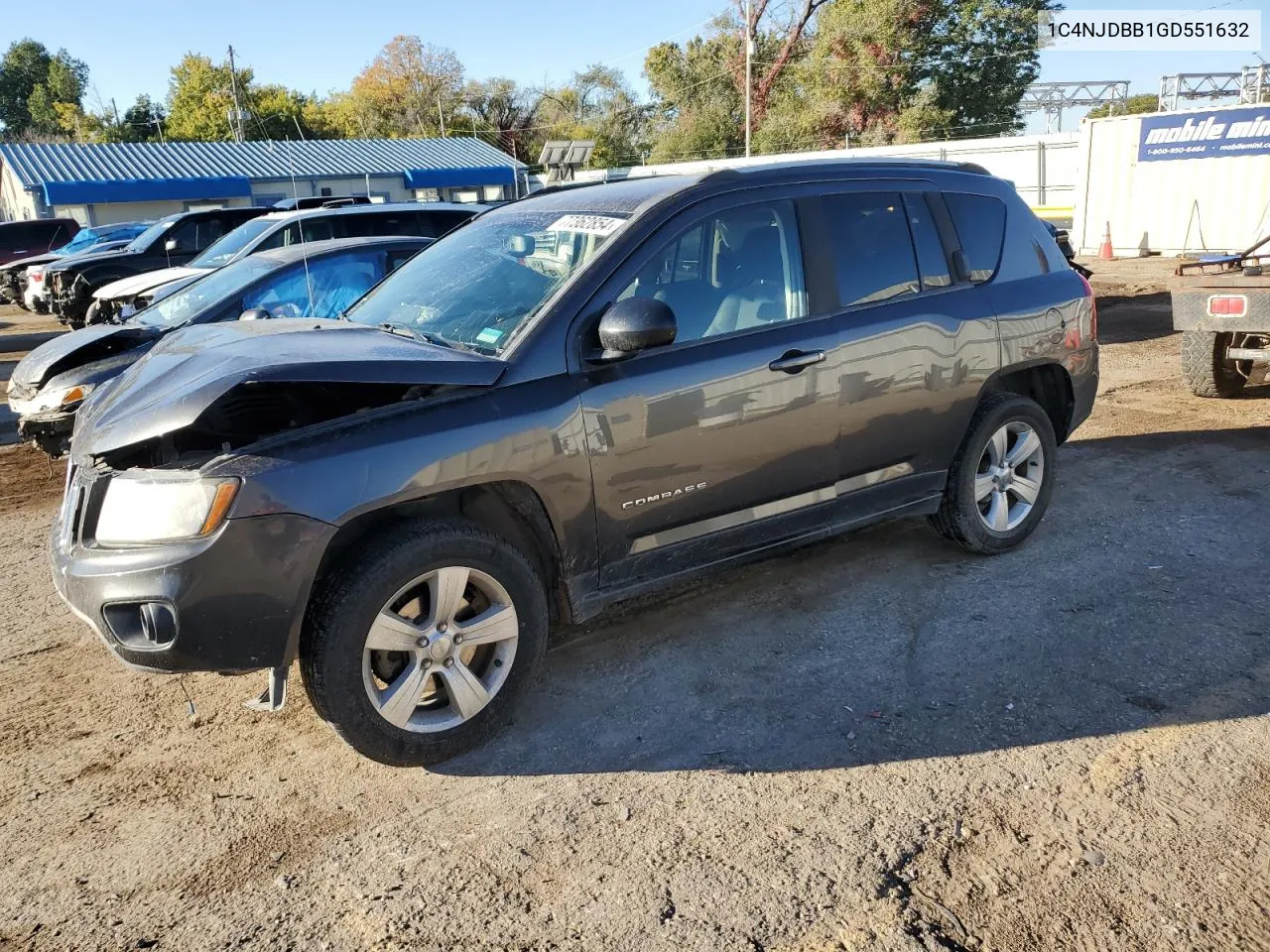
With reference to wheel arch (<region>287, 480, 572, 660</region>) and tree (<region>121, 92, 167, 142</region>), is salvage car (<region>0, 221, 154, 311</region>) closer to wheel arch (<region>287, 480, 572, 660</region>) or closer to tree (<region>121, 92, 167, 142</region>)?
wheel arch (<region>287, 480, 572, 660</region>)

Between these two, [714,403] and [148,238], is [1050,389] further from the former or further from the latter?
[148,238]

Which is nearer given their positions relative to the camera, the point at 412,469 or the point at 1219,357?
the point at 412,469

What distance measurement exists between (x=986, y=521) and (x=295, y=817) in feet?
11.3

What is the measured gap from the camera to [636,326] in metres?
3.45

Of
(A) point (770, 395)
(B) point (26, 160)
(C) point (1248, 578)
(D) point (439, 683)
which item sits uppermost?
(B) point (26, 160)

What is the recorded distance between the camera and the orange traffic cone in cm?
2003

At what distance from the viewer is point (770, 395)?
4.00m

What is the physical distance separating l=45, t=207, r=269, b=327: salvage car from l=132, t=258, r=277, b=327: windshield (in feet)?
23.7

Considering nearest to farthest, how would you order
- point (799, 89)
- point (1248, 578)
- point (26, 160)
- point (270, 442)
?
point (270, 442), point (1248, 578), point (26, 160), point (799, 89)

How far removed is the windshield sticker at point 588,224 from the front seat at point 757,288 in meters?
0.52

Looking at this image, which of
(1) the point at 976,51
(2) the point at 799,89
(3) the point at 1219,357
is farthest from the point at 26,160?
(3) the point at 1219,357

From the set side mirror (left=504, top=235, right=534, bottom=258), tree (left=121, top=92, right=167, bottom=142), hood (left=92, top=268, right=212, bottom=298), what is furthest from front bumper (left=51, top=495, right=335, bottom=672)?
tree (left=121, top=92, right=167, bottom=142)

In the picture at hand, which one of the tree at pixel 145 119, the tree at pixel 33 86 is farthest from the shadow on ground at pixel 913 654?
the tree at pixel 33 86

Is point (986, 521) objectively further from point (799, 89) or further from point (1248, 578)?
point (799, 89)
